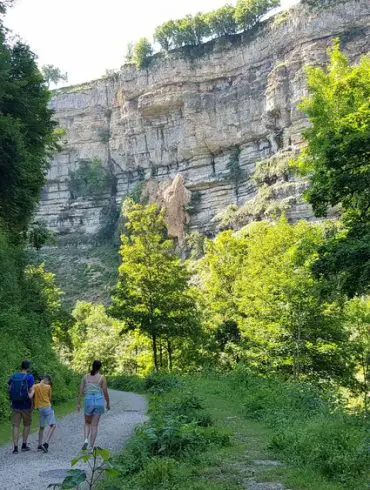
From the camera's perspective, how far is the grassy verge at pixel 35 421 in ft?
33.2

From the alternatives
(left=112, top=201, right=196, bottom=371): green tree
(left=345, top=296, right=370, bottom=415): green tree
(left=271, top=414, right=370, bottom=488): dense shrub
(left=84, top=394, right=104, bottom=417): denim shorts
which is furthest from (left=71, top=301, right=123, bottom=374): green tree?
(left=271, top=414, right=370, bottom=488): dense shrub

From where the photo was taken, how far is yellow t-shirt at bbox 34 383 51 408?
9344 mm

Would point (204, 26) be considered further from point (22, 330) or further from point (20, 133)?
point (22, 330)

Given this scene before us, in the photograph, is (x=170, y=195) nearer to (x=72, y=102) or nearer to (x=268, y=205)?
(x=268, y=205)

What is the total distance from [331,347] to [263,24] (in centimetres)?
6673

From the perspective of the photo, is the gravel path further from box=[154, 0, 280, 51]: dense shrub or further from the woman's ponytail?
box=[154, 0, 280, 51]: dense shrub

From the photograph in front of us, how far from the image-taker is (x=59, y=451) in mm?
8812

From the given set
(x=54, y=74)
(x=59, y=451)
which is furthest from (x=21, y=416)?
(x=54, y=74)

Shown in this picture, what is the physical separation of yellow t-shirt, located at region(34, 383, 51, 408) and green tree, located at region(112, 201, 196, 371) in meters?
16.4

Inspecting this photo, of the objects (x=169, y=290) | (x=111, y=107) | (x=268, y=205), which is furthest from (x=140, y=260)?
(x=111, y=107)

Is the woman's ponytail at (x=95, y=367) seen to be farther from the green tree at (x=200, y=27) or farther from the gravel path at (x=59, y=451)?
the green tree at (x=200, y=27)

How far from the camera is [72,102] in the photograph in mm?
88500

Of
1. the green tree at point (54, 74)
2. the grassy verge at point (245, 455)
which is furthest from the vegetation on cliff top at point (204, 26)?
the grassy verge at point (245, 455)

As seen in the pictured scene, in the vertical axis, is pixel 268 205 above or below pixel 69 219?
below
